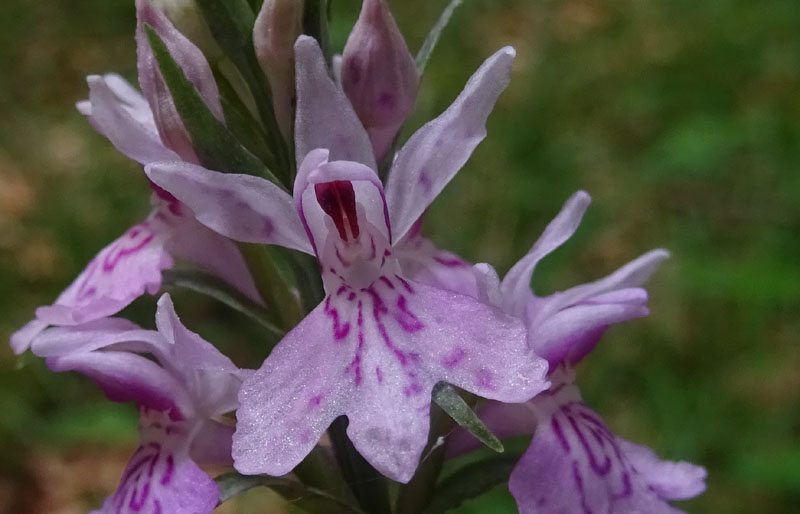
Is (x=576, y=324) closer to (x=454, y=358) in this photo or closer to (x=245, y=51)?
(x=454, y=358)

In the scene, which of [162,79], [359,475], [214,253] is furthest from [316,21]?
[359,475]

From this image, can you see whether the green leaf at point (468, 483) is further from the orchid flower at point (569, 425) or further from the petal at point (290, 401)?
the petal at point (290, 401)

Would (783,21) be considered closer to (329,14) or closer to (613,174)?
(613,174)

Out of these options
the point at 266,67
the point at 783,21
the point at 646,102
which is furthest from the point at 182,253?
the point at 783,21

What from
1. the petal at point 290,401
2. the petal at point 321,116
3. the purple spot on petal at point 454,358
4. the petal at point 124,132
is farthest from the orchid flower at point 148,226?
the purple spot on petal at point 454,358

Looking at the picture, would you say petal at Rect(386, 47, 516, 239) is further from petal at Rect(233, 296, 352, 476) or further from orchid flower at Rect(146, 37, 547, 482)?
petal at Rect(233, 296, 352, 476)

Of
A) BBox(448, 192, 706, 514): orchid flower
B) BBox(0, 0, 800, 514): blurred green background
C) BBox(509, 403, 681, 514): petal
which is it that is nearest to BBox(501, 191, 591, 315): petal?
BBox(448, 192, 706, 514): orchid flower
